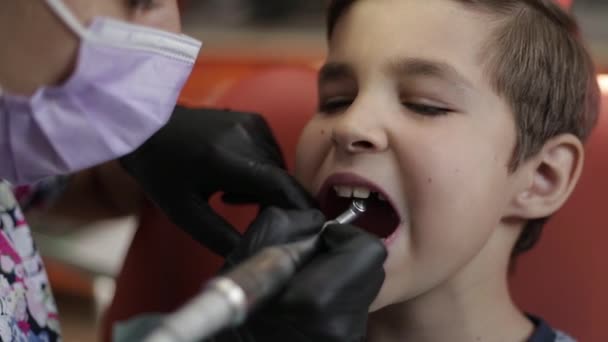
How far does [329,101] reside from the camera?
100 cm

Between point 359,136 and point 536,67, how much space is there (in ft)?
0.90

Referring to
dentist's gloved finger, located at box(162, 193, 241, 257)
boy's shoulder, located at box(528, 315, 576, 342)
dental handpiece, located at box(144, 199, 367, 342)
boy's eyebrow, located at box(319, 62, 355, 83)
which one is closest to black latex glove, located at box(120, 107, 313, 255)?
dentist's gloved finger, located at box(162, 193, 241, 257)

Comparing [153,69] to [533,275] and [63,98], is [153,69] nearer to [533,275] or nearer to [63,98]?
[63,98]

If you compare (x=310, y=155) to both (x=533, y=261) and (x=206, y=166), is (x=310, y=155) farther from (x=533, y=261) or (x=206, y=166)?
(x=533, y=261)

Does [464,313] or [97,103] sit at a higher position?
[97,103]

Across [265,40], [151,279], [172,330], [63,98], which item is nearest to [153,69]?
[63,98]

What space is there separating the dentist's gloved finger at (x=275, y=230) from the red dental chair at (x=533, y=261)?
423 mm

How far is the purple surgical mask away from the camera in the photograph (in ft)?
2.44

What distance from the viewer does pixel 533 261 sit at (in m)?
1.18

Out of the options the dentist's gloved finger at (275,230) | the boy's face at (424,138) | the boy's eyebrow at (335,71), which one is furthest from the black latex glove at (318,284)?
the boy's eyebrow at (335,71)

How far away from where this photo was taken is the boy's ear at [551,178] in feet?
3.24

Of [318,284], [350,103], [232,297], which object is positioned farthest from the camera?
[350,103]

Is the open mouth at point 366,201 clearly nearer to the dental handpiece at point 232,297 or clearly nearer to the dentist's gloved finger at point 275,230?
the dentist's gloved finger at point 275,230

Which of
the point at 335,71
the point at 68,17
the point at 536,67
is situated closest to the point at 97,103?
the point at 68,17
